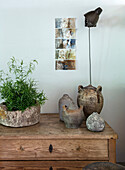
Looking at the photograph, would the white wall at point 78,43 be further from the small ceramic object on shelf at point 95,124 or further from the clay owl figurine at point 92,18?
the small ceramic object on shelf at point 95,124

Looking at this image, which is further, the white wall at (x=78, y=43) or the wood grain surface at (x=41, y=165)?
the white wall at (x=78, y=43)

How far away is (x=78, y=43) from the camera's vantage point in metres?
2.04

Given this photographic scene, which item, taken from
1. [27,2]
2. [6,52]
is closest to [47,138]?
[6,52]

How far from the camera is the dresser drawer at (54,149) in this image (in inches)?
57.4

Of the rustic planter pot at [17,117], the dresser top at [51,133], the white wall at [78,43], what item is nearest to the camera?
the dresser top at [51,133]

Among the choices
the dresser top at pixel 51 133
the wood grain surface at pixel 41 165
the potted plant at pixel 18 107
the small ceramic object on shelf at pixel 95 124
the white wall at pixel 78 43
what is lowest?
the wood grain surface at pixel 41 165

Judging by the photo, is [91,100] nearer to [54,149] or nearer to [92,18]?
[54,149]

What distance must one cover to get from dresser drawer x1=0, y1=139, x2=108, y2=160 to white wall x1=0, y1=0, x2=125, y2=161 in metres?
0.69

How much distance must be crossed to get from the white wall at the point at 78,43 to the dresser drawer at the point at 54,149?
27.3 inches

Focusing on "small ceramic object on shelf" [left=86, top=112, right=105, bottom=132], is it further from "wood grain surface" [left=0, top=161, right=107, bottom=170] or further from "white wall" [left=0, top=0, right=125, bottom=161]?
"white wall" [left=0, top=0, right=125, bottom=161]

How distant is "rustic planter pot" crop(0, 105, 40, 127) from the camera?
1.55 meters

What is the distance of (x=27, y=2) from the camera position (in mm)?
2016

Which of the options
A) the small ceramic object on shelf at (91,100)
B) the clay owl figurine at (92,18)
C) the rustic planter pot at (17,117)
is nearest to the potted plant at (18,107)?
the rustic planter pot at (17,117)

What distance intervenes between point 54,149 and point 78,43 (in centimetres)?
117
